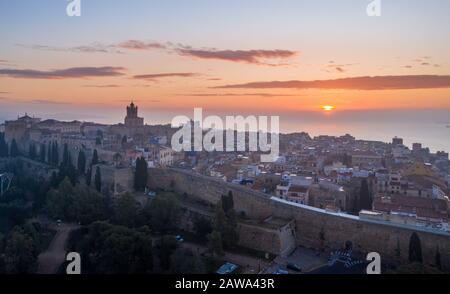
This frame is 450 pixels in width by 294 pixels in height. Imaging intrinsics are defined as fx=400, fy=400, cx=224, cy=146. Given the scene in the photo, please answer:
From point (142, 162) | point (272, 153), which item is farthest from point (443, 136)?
point (142, 162)

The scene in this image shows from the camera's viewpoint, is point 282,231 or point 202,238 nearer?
point 282,231

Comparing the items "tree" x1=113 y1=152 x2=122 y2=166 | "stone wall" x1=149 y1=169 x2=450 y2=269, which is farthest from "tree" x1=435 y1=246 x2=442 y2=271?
"tree" x1=113 y1=152 x2=122 y2=166

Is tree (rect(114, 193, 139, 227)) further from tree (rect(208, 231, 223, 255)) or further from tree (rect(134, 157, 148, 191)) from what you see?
tree (rect(134, 157, 148, 191))

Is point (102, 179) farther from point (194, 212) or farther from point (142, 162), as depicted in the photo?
point (194, 212)

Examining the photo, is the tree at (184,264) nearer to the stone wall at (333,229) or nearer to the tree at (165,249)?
the tree at (165,249)

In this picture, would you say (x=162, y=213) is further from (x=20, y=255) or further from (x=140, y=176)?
(x=140, y=176)

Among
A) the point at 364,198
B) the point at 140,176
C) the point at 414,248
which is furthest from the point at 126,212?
the point at 364,198

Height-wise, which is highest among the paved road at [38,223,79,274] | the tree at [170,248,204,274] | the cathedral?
the cathedral

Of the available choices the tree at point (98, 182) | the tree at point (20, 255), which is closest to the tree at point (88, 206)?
the tree at point (98, 182)
